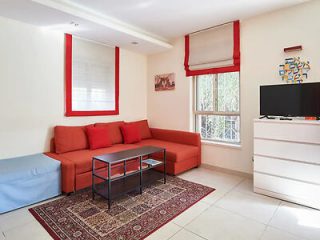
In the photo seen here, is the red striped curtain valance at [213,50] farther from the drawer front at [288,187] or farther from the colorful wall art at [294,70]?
the drawer front at [288,187]

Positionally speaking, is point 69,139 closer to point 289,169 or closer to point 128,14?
point 128,14

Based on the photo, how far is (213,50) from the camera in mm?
3791

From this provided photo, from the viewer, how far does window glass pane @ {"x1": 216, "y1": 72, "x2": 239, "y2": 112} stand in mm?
3705

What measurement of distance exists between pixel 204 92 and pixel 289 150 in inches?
79.3

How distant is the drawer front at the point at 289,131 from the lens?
7.91 ft

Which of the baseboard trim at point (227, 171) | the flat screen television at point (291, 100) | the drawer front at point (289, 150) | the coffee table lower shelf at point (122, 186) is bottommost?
the baseboard trim at point (227, 171)

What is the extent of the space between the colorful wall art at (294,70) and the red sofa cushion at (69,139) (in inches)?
134

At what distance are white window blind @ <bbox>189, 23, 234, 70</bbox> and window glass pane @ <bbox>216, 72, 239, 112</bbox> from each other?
0.26 meters

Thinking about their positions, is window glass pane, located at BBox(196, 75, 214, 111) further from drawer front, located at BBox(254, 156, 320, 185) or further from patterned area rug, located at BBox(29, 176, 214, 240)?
patterned area rug, located at BBox(29, 176, 214, 240)

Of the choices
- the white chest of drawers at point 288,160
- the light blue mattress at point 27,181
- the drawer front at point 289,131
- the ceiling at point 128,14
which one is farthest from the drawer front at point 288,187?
the light blue mattress at point 27,181

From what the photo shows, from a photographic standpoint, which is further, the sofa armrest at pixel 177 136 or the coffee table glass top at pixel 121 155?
the sofa armrest at pixel 177 136

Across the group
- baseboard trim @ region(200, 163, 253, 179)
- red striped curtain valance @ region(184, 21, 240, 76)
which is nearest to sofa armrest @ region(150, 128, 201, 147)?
baseboard trim @ region(200, 163, 253, 179)

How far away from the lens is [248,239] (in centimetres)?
188

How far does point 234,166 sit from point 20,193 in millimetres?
3308
